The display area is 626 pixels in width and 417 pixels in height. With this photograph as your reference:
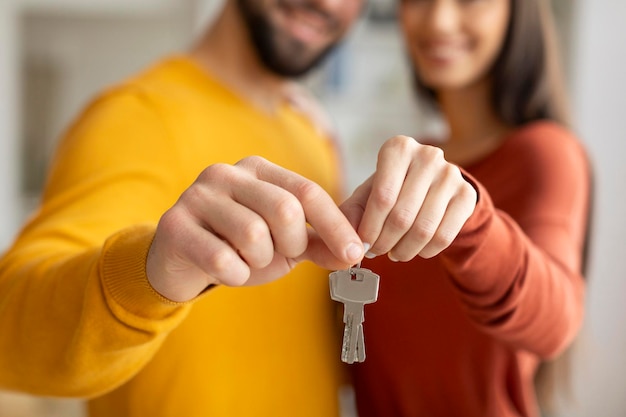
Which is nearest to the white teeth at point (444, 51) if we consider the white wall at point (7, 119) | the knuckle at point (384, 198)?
the knuckle at point (384, 198)

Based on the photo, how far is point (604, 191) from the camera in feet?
3.03

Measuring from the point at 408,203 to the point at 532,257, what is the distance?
14cm

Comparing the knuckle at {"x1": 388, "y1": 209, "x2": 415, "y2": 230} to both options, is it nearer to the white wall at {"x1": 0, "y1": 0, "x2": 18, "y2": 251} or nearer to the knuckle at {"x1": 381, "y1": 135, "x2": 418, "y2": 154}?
the knuckle at {"x1": 381, "y1": 135, "x2": 418, "y2": 154}

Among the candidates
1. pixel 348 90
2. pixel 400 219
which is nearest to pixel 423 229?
pixel 400 219

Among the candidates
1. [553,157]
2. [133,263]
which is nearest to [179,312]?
[133,263]

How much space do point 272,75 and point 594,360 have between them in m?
0.38

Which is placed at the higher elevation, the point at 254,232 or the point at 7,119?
the point at 254,232

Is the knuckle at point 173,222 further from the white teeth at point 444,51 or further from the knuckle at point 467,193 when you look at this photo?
the white teeth at point 444,51

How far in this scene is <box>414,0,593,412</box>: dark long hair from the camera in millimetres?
580

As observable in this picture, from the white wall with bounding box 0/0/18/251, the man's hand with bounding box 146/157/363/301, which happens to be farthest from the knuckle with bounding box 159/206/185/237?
the white wall with bounding box 0/0/18/251

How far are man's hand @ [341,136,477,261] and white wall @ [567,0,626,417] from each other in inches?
9.7

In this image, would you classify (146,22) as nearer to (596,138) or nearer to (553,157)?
(596,138)

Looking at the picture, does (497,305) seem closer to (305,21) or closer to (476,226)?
(476,226)

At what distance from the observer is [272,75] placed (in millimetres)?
681
